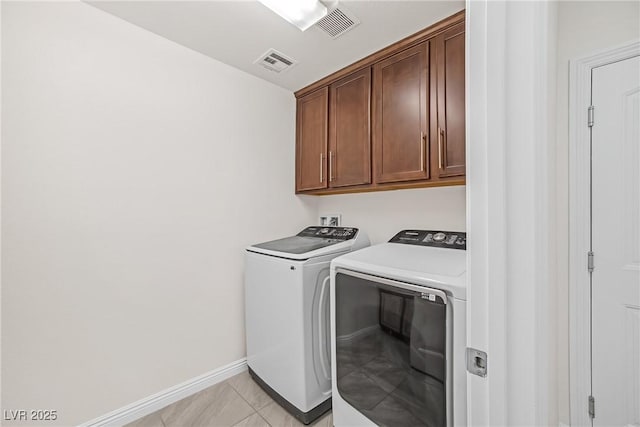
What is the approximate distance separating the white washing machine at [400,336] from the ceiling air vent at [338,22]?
4.26ft

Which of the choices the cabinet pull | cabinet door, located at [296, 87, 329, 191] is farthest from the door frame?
cabinet door, located at [296, 87, 329, 191]

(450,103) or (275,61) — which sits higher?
(275,61)

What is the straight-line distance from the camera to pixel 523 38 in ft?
1.77

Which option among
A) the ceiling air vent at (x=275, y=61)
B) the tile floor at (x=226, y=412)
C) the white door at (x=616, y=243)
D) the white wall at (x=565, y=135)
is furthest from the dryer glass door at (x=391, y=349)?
the ceiling air vent at (x=275, y=61)

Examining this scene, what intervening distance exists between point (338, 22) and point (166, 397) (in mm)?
2456

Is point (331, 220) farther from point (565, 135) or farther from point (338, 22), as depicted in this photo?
point (565, 135)

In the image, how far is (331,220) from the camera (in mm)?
2469

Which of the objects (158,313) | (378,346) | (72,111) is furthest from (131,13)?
(378,346)

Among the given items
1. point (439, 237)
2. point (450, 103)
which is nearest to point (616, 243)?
point (439, 237)

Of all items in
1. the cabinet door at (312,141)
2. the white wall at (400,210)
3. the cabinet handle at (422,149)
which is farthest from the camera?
the cabinet door at (312,141)

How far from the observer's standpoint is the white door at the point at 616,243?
130 centimetres

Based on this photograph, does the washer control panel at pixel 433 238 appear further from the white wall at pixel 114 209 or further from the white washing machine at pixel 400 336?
the white wall at pixel 114 209

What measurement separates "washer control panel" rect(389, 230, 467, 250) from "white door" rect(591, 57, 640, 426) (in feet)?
2.06

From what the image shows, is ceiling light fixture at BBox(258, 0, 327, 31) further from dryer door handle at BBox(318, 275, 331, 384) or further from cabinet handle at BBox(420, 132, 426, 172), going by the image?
dryer door handle at BBox(318, 275, 331, 384)
